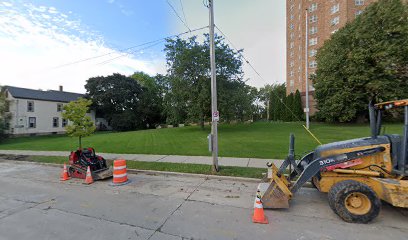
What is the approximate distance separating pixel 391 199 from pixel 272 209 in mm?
2140

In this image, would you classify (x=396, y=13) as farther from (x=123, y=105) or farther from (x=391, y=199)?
(x=123, y=105)

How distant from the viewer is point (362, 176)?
4.15m

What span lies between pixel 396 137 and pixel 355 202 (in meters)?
1.58

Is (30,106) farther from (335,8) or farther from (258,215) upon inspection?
(335,8)

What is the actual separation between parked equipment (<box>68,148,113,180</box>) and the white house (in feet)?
89.3

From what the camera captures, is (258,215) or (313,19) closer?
(258,215)

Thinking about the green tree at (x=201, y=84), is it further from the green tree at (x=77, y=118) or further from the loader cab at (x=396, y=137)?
the loader cab at (x=396, y=137)

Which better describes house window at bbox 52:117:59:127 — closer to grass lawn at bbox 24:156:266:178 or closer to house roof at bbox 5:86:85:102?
house roof at bbox 5:86:85:102

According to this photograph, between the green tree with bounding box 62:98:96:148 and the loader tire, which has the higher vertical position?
the green tree with bounding box 62:98:96:148

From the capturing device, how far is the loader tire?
3.76 meters

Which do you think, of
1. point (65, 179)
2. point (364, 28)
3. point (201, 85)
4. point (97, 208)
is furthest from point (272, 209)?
point (364, 28)

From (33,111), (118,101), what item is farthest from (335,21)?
(33,111)

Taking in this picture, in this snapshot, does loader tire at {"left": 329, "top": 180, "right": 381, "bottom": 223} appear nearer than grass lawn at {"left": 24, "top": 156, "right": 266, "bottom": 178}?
Yes

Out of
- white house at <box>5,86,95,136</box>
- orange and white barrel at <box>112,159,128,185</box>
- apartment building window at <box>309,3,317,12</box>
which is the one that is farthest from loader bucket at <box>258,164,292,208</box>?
apartment building window at <box>309,3,317,12</box>
